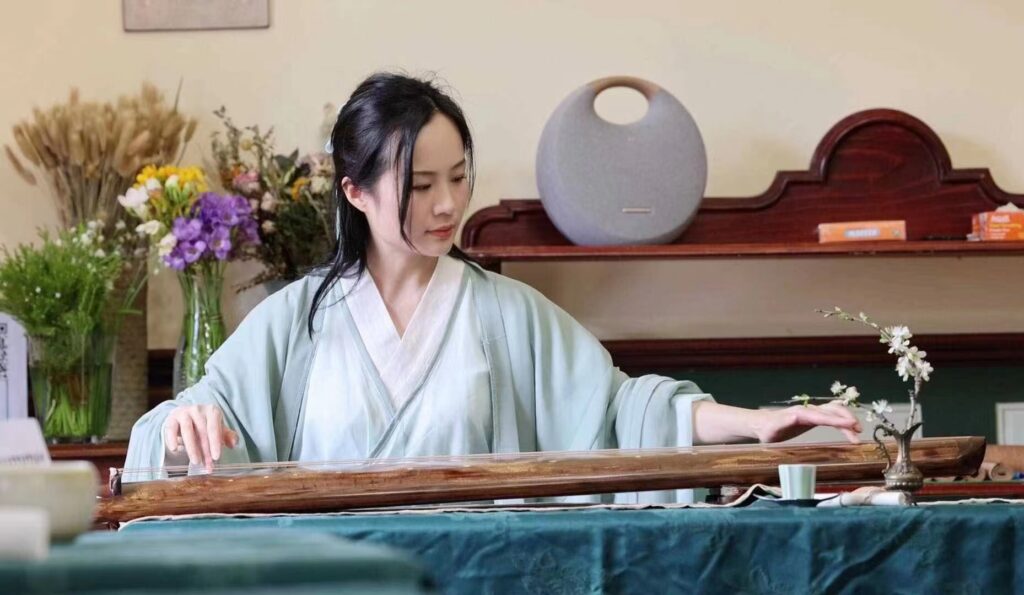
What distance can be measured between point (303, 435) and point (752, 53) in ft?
5.09

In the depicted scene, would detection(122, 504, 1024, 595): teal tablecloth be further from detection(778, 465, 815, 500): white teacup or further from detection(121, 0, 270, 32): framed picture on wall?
detection(121, 0, 270, 32): framed picture on wall

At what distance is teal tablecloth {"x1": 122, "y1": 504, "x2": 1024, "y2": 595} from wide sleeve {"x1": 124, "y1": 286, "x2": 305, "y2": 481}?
0.73 metres

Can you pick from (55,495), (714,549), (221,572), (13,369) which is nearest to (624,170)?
(13,369)

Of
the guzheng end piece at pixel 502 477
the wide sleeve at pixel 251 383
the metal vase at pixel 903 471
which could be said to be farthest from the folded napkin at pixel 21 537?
the wide sleeve at pixel 251 383

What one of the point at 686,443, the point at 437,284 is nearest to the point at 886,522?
the point at 686,443

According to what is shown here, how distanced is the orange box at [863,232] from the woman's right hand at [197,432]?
1.64 metres

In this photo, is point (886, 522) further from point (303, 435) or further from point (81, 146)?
point (81, 146)

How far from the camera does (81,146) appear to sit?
10.5 feet

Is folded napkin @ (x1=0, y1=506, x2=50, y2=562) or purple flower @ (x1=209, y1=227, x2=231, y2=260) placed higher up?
purple flower @ (x1=209, y1=227, x2=231, y2=260)

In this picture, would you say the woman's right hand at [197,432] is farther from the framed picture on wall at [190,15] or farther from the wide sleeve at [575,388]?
the framed picture on wall at [190,15]

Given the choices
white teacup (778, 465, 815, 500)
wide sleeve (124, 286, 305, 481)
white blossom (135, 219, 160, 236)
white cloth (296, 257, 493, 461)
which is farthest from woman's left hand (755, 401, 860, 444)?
white blossom (135, 219, 160, 236)

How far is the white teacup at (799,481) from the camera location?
168cm

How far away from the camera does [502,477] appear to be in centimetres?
175

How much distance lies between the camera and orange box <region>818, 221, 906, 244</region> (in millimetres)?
3201
